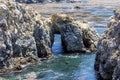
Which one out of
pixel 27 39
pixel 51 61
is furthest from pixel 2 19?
pixel 51 61

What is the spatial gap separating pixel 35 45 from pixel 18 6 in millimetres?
7893

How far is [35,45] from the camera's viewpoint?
233 feet

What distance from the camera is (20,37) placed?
6862 cm

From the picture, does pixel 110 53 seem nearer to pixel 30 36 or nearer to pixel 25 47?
pixel 25 47

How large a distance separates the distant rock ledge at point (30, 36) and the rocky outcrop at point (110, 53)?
512 inches

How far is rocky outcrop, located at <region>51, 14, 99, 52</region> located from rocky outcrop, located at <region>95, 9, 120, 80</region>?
1408 cm

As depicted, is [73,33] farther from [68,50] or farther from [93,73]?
[93,73]

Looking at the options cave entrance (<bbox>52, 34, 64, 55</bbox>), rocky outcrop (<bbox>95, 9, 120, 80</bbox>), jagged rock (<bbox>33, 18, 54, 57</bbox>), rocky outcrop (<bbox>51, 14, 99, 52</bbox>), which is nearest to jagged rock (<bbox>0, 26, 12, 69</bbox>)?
jagged rock (<bbox>33, 18, 54, 57</bbox>)

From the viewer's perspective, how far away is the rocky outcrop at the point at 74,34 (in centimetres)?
7812

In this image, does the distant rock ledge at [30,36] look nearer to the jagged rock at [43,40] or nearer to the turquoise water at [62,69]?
the jagged rock at [43,40]

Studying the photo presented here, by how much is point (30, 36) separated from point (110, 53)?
19267 millimetres

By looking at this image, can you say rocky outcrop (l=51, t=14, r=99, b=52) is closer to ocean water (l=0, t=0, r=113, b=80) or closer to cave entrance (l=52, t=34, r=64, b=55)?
cave entrance (l=52, t=34, r=64, b=55)

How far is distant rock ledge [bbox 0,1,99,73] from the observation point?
65250 mm

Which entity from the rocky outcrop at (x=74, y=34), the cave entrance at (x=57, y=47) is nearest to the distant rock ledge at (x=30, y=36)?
the rocky outcrop at (x=74, y=34)
